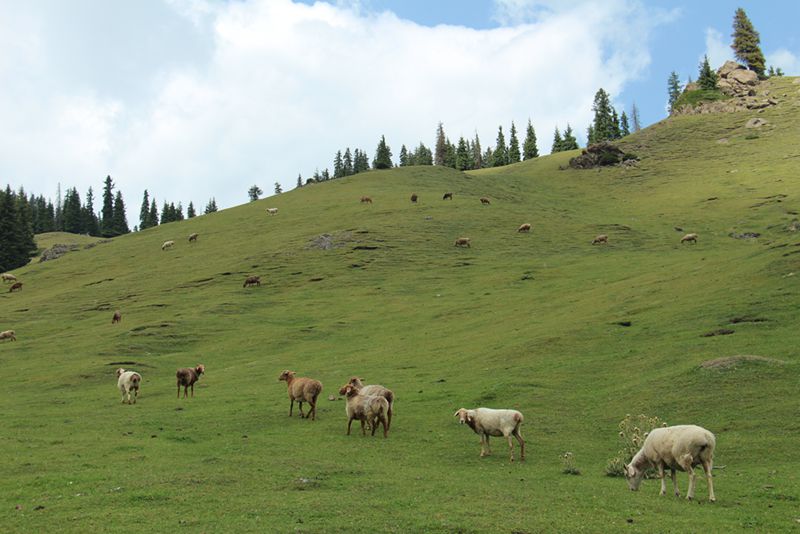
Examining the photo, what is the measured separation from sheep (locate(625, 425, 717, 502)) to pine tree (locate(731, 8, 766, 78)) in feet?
612

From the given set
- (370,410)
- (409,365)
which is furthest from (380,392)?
(409,365)

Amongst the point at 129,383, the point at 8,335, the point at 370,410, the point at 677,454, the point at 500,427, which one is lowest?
the point at 677,454

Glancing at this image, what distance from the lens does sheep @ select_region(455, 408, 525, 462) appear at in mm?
19750

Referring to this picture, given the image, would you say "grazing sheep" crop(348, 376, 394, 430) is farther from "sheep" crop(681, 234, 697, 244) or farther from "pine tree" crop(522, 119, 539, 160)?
"pine tree" crop(522, 119, 539, 160)

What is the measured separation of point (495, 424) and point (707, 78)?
178094 mm

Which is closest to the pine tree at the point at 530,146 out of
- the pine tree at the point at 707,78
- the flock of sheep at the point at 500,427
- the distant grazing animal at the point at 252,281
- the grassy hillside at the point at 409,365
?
the pine tree at the point at 707,78

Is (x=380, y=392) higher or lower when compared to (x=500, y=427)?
higher

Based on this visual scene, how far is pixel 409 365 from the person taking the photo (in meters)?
Result: 36.9

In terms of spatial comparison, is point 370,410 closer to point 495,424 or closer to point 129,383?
point 495,424

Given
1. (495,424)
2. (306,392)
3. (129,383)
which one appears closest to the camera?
(495,424)

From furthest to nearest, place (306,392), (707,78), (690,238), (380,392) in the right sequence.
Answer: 1. (707,78)
2. (690,238)
3. (306,392)
4. (380,392)

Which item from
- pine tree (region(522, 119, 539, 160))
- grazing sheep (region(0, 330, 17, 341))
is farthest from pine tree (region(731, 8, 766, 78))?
grazing sheep (region(0, 330, 17, 341))

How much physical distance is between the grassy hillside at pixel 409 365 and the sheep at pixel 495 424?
617 mm

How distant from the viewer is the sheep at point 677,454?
14.1 metres
